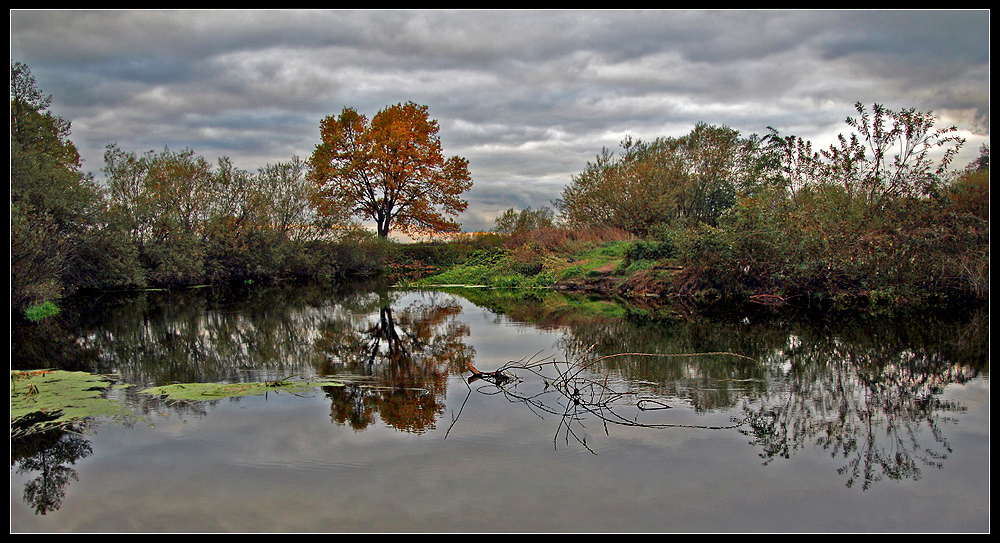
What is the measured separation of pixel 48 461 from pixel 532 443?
362cm

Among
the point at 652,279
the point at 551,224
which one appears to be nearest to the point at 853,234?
the point at 652,279

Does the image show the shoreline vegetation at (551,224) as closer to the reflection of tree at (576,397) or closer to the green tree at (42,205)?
the green tree at (42,205)

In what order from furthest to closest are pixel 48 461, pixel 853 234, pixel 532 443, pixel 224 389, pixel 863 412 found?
pixel 853 234 < pixel 224 389 < pixel 863 412 < pixel 532 443 < pixel 48 461

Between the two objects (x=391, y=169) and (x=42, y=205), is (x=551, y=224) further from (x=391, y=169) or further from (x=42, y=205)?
(x=42, y=205)

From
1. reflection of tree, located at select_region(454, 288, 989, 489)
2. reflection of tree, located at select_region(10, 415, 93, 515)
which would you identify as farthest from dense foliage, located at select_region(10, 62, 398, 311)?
reflection of tree, located at select_region(454, 288, 989, 489)

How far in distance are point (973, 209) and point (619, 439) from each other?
544 inches

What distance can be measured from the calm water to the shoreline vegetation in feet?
20.2

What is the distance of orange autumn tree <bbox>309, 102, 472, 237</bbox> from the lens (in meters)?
34.1

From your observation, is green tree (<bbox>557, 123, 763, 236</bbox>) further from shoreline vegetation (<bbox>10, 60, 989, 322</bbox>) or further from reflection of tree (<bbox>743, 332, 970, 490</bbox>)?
reflection of tree (<bbox>743, 332, 970, 490</bbox>)

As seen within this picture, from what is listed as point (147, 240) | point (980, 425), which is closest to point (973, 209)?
point (980, 425)

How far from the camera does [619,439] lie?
16.4ft

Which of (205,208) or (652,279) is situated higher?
(205,208)

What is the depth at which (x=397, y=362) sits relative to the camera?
8180 mm

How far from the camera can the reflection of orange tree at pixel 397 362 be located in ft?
18.7
